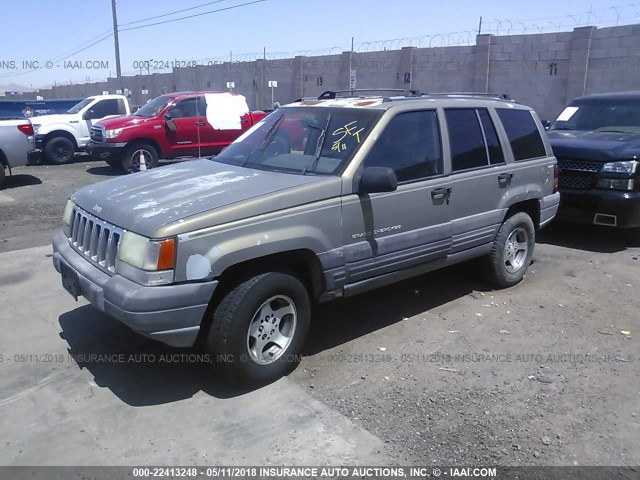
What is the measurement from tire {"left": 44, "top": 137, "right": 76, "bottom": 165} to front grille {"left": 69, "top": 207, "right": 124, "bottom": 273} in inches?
493

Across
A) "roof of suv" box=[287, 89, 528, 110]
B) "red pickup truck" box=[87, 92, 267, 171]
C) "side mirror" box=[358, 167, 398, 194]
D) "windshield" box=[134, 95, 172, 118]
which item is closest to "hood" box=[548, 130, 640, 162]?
"roof of suv" box=[287, 89, 528, 110]

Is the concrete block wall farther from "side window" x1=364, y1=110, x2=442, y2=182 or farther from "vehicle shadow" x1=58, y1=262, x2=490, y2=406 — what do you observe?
"side window" x1=364, y1=110, x2=442, y2=182

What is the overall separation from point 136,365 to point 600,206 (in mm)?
5940

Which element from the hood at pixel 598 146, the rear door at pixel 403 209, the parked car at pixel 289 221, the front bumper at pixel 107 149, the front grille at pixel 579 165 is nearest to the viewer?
the parked car at pixel 289 221

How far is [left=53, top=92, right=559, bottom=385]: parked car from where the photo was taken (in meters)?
3.43

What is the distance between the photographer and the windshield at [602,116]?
823cm

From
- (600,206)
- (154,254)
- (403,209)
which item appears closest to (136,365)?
(154,254)

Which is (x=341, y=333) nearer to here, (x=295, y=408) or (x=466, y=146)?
(x=295, y=408)

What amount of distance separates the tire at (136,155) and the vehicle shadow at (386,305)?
9289mm

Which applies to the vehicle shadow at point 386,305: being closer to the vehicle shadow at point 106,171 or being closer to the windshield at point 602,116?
the windshield at point 602,116

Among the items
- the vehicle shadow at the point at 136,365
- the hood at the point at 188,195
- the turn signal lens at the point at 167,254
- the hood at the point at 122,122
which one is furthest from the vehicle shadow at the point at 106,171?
the turn signal lens at the point at 167,254

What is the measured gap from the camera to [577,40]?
15.7 meters

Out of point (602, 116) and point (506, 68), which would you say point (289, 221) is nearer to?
point (602, 116)

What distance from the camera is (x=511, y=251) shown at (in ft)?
19.2
